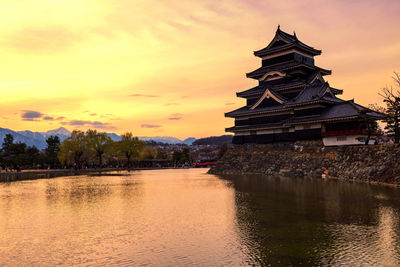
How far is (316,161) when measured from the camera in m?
49.2

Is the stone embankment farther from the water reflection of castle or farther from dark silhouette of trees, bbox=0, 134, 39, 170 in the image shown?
dark silhouette of trees, bbox=0, 134, 39, 170

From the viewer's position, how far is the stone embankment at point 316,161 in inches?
1522

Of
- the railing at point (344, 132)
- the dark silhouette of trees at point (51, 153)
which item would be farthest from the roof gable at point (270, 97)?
the dark silhouette of trees at point (51, 153)

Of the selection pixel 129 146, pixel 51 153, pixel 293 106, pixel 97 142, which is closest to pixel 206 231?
pixel 293 106

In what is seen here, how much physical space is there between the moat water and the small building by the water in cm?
2323

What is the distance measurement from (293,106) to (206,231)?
42.2m

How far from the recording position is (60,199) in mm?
29344

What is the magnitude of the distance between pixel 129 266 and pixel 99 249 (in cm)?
268

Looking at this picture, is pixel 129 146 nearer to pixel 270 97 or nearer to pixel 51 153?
pixel 51 153

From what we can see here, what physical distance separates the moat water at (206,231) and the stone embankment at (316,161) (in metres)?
12.5

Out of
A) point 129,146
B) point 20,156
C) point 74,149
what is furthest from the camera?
point 129,146

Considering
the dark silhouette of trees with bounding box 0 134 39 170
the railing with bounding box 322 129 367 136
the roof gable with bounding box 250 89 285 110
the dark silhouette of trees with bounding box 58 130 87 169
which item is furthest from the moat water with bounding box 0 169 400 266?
the dark silhouette of trees with bounding box 0 134 39 170

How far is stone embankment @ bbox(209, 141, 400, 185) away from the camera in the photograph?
127 feet

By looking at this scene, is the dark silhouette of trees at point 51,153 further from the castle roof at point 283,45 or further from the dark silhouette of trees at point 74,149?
the castle roof at point 283,45
